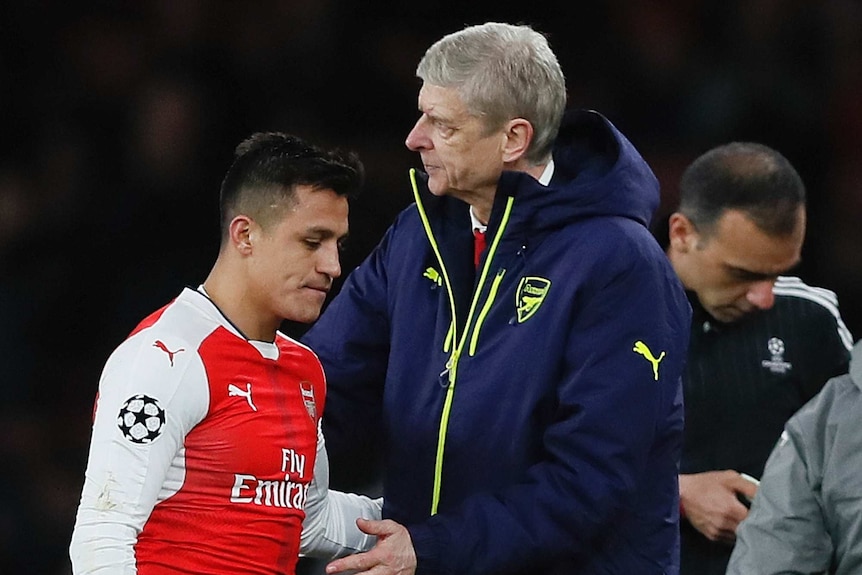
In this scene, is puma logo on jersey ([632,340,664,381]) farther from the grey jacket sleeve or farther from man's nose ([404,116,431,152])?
man's nose ([404,116,431,152])

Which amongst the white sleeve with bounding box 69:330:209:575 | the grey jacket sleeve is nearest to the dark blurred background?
the white sleeve with bounding box 69:330:209:575

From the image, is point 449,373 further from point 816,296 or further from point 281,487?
point 816,296

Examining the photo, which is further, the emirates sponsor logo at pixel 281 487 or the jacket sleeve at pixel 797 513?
the emirates sponsor logo at pixel 281 487

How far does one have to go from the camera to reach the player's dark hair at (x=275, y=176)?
10.7 ft

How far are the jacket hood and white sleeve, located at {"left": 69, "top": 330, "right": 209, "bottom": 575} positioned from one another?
2.77 ft

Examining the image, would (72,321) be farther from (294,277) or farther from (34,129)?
(294,277)

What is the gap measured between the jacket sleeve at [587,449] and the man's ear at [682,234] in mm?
858

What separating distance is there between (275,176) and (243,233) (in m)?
0.14

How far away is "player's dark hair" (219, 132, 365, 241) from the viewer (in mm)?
3271

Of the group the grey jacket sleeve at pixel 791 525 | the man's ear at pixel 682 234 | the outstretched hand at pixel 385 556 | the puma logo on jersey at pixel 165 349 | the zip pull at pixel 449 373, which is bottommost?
the outstretched hand at pixel 385 556

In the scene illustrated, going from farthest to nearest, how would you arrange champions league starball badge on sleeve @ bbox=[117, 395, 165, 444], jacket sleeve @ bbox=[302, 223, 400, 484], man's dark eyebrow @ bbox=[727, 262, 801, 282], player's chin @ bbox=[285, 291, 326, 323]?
man's dark eyebrow @ bbox=[727, 262, 801, 282] → jacket sleeve @ bbox=[302, 223, 400, 484] → player's chin @ bbox=[285, 291, 326, 323] → champions league starball badge on sleeve @ bbox=[117, 395, 165, 444]

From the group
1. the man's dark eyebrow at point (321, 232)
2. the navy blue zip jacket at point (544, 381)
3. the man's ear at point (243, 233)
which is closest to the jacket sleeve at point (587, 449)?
the navy blue zip jacket at point (544, 381)

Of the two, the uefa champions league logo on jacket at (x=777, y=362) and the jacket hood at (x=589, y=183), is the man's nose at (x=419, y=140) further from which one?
the uefa champions league logo on jacket at (x=777, y=362)

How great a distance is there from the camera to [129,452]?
9.45 feet
